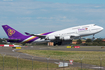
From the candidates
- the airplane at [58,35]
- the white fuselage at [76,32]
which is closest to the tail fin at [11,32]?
the airplane at [58,35]

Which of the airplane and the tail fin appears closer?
the airplane

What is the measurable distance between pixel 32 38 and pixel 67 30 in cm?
1726

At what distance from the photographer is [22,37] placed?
76.6m

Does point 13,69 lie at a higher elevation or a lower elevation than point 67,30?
lower

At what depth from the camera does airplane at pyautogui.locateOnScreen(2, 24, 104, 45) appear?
64.6 m

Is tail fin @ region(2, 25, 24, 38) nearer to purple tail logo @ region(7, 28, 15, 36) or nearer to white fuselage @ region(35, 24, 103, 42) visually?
purple tail logo @ region(7, 28, 15, 36)

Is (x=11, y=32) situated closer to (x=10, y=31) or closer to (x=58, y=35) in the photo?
(x=10, y=31)

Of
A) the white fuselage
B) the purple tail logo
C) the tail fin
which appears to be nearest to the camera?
the white fuselage

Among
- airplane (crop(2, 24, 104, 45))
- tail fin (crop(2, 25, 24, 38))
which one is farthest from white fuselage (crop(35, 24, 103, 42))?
tail fin (crop(2, 25, 24, 38))

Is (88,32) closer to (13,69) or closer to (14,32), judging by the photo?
(14,32)

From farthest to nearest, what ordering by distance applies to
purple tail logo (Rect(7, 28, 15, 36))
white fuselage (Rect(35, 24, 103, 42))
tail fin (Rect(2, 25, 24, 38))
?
1. purple tail logo (Rect(7, 28, 15, 36))
2. tail fin (Rect(2, 25, 24, 38))
3. white fuselage (Rect(35, 24, 103, 42))

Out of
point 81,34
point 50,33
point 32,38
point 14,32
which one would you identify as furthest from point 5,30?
point 81,34

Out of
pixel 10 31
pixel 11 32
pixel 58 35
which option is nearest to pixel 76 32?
pixel 58 35

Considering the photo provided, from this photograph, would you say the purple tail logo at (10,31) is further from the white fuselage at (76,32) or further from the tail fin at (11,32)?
the white fuselage at (76,32)
